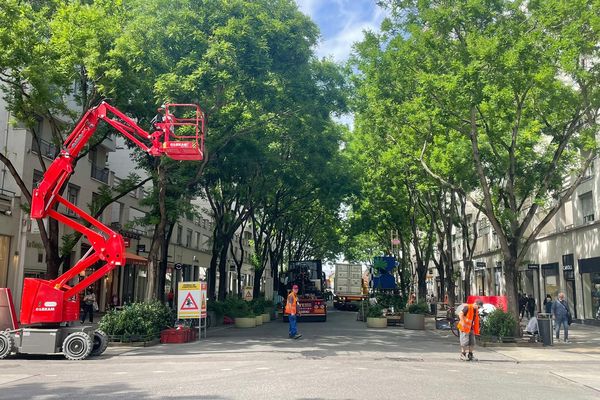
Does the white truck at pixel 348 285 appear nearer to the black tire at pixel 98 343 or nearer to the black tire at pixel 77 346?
the black tire at pixel 98 343

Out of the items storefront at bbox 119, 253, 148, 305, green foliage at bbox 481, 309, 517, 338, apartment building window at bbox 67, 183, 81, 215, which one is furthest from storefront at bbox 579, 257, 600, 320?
apartment building window at bbox 67, 183, 81, 215

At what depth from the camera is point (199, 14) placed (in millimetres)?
17344

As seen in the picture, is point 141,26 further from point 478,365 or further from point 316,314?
point 316,314

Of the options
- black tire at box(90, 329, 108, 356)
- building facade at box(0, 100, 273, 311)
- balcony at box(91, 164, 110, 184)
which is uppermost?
balcony at box(91, 164, 110, 184)

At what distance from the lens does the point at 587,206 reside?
96.0 feet

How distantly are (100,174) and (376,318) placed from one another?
18494mm

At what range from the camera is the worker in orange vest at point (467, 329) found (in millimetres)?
14078

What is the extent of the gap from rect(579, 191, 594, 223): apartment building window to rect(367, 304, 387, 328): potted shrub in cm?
1234

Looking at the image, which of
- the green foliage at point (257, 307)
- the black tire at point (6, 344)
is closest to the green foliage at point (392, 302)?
the green foliage at point (257, 307)

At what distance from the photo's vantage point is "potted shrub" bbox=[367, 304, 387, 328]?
84.9 feet

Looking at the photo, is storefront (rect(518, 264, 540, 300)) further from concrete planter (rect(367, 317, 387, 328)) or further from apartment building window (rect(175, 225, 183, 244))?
apartment building window (rect(175, 225, 183, 244))

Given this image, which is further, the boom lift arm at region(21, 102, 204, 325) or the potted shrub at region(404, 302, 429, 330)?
the potted shrub at region(404, 302, 429, 330)

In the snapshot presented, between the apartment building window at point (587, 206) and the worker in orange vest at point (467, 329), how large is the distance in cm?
1759

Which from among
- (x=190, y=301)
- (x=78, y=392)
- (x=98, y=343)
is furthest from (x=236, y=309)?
(x=78, y=392)
